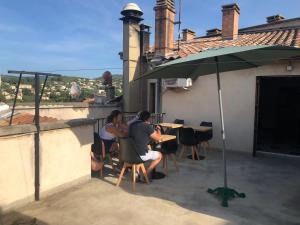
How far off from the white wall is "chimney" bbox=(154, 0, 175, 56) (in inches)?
81.2

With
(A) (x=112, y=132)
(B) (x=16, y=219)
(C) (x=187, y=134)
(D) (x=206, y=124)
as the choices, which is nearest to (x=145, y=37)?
(D) (x=206, y=124)

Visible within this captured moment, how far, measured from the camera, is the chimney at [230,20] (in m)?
11.9

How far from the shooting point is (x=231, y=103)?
28.7 feet

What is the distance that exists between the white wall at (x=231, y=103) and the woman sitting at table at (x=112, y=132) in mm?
3995

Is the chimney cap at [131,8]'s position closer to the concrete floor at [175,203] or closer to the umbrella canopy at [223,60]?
the umbrella canopy at [223,60]

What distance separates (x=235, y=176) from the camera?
616 cm

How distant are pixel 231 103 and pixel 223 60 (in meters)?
3.76

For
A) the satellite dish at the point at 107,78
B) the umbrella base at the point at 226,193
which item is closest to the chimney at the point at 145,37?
the satellite dish at the point at 107,78

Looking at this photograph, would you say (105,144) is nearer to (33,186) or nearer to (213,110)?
(33,186)

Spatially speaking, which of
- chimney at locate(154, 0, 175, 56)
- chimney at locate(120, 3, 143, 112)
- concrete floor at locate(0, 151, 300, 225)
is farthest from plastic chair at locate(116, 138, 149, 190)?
chimney at locate(154, 0, 175, 56)

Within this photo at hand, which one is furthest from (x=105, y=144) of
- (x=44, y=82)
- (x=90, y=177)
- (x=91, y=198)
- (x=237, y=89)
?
(x=237, y=89)

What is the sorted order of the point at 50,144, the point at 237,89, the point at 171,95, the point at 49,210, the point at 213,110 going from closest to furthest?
the point at 49,210
the point at 50,144
the point at 237,89
the point at 213,110
the point at 171,95

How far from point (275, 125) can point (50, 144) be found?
11.9 meters

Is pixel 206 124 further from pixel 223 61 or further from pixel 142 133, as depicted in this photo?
pixel 142 133
